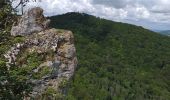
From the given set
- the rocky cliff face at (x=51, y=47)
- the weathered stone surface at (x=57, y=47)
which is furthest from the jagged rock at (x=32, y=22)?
the weathered stone surface at (x=57, y=47)

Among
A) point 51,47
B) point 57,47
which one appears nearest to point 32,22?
point 51,47

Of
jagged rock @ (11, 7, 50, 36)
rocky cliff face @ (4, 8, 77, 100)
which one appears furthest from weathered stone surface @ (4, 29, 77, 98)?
jagged rock @ (11, 7, 50, 36)

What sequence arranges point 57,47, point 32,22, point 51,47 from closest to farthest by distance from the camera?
1. point 51,47
2. point 57,47
3. point 32,22

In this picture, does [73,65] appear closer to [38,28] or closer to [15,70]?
[38,28]

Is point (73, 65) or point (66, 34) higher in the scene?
point (66, 34)

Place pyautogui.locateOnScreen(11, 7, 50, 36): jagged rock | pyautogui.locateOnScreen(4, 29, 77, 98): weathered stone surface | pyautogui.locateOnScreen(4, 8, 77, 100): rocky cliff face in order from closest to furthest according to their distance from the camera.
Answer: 1. pyautogui.locateOnScreen(4, 8, 77, 100): rocky cliff face
2. pyautogui.locateOnScreen(4, 29, 77, 98): weathered stone surface
3. pyautogui.locateOnScreen(11, 7, 50, 36): jagged rock

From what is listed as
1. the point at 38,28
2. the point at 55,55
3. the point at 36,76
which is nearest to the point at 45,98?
the point at 36,76

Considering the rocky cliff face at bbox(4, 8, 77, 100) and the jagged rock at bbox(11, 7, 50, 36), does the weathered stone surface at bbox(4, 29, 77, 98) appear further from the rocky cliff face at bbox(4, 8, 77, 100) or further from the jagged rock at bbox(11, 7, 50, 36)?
the jagged rock at bbox(11, 7, 50, 36)

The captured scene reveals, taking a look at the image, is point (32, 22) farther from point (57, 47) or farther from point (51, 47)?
point (57, 47)
